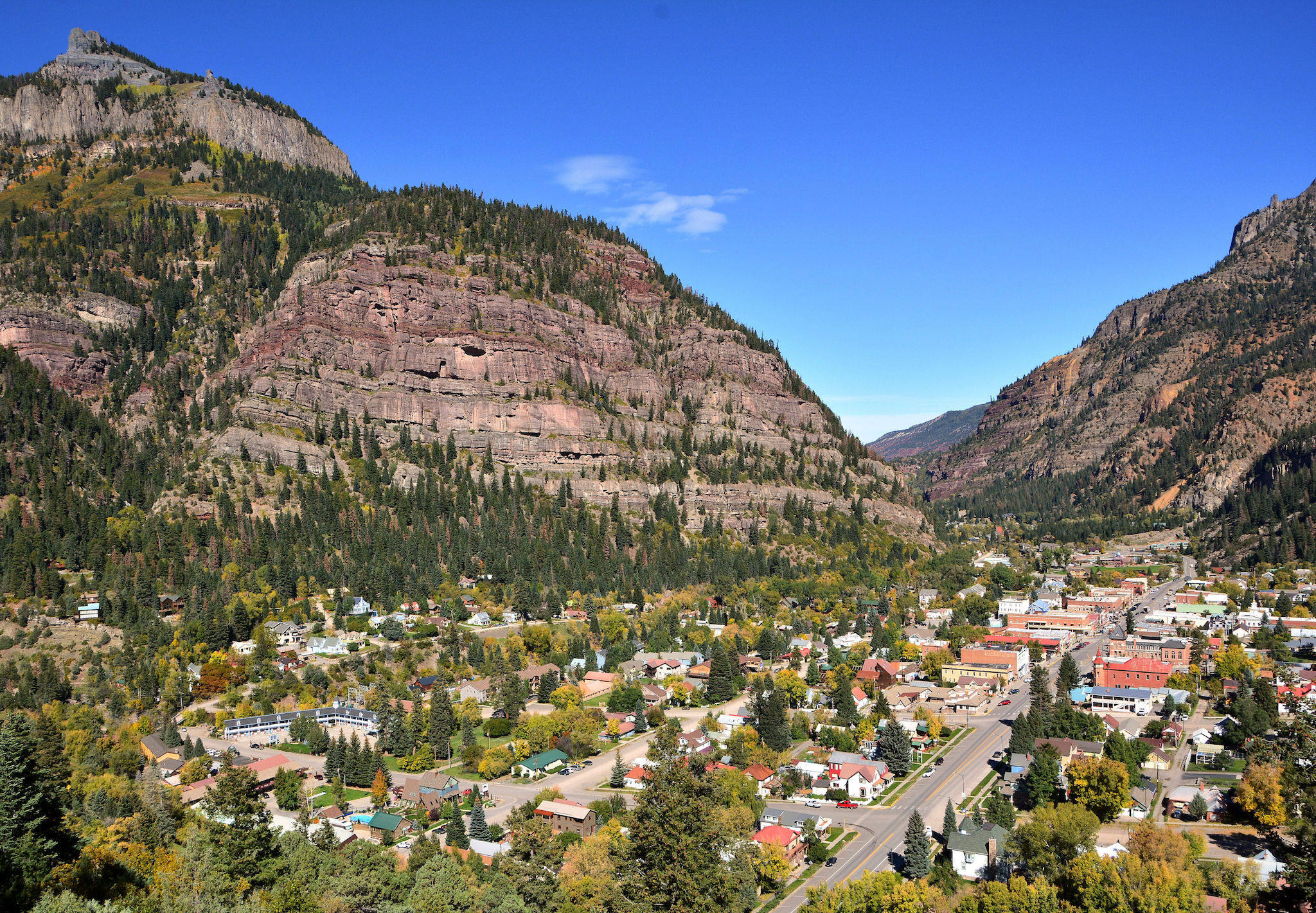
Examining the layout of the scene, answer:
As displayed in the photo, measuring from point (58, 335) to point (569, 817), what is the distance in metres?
139

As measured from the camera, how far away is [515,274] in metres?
174

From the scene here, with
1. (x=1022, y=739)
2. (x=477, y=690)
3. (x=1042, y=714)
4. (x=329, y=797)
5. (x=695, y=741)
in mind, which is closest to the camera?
(x=329, y=797)

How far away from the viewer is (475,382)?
155 m

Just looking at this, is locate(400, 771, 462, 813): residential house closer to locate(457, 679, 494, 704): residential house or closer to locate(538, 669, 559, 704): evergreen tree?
locate(457, 679, 494, 704): residential house

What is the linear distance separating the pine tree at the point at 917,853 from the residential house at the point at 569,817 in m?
18.5

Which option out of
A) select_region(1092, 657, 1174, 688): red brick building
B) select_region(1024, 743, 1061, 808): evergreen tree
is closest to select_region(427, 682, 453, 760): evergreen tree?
select_region(1024, 743, 1061, 808): evergreen tree

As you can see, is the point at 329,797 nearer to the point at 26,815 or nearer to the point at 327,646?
the point at 26,815

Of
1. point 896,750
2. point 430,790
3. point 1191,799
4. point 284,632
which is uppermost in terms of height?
point 284,632

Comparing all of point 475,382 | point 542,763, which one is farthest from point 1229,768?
point 475,382

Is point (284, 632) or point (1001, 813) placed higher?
point (284, 632)

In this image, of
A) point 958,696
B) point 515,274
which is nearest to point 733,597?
point 958,696

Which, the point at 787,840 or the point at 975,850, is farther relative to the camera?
the point at 787,840

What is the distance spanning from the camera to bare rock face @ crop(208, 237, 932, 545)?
478 feet

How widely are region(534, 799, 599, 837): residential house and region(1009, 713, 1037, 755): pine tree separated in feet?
107
